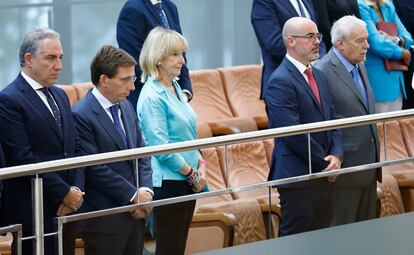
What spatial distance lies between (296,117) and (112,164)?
1.33m

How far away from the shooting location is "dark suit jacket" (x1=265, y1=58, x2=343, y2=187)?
5828 millimetres

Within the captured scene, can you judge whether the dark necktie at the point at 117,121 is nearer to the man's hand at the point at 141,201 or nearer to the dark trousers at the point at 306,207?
the man's hand at the point at 141,201

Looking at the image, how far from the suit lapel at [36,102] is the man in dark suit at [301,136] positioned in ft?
3.92

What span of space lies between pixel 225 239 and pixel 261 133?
535 mm

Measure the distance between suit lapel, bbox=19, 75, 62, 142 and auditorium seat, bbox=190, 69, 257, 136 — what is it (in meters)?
2.98

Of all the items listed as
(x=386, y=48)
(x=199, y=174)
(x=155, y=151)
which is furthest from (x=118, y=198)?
(x=386, y=48)

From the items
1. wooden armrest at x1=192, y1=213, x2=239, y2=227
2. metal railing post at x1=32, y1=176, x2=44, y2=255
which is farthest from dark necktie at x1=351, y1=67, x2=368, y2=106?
metal railing post at x1=32, y1=176, x2=44, y2=255

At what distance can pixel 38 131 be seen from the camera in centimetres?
504

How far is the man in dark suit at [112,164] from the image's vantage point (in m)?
4.88

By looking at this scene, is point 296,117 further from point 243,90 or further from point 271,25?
point 243,90

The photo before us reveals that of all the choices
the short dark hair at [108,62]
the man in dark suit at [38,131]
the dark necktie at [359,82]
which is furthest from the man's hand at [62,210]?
the dark necktie at [359,82]

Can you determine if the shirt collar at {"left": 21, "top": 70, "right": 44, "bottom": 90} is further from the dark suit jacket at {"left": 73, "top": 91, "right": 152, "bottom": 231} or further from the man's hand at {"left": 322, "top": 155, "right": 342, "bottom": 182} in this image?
Result: the man's hand at {"left": 322, "top": 155, "right": 342, "bottom": 182}

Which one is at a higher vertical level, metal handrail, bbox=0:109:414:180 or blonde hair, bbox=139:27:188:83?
blonde hair, bbox=139:27:188:83

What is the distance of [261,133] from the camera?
530 centimetres
